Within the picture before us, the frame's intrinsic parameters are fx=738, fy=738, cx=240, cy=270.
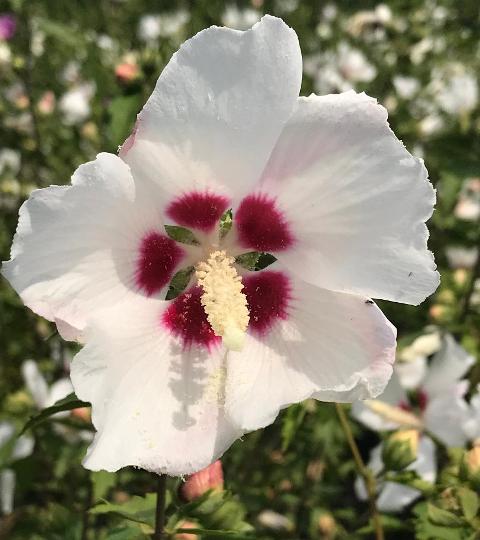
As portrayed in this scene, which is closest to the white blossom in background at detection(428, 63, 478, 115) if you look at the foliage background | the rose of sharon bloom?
the foliage background

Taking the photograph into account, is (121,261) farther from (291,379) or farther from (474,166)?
(474,166)

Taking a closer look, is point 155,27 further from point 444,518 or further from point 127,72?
point 444,518

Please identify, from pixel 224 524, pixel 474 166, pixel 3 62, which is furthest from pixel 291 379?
pixel 3 62

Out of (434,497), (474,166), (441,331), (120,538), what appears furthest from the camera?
(441,331)

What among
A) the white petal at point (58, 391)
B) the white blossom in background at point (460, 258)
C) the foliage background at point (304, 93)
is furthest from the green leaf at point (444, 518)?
the white blossom in background at point (460, 258)

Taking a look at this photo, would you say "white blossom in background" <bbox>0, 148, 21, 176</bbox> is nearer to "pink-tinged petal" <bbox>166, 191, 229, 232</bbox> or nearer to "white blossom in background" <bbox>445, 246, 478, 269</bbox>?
"white blossom in background" <bbox>445, 246, 478, 269</bbox>

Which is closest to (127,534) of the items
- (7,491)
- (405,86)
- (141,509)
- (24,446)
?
(141,509)
